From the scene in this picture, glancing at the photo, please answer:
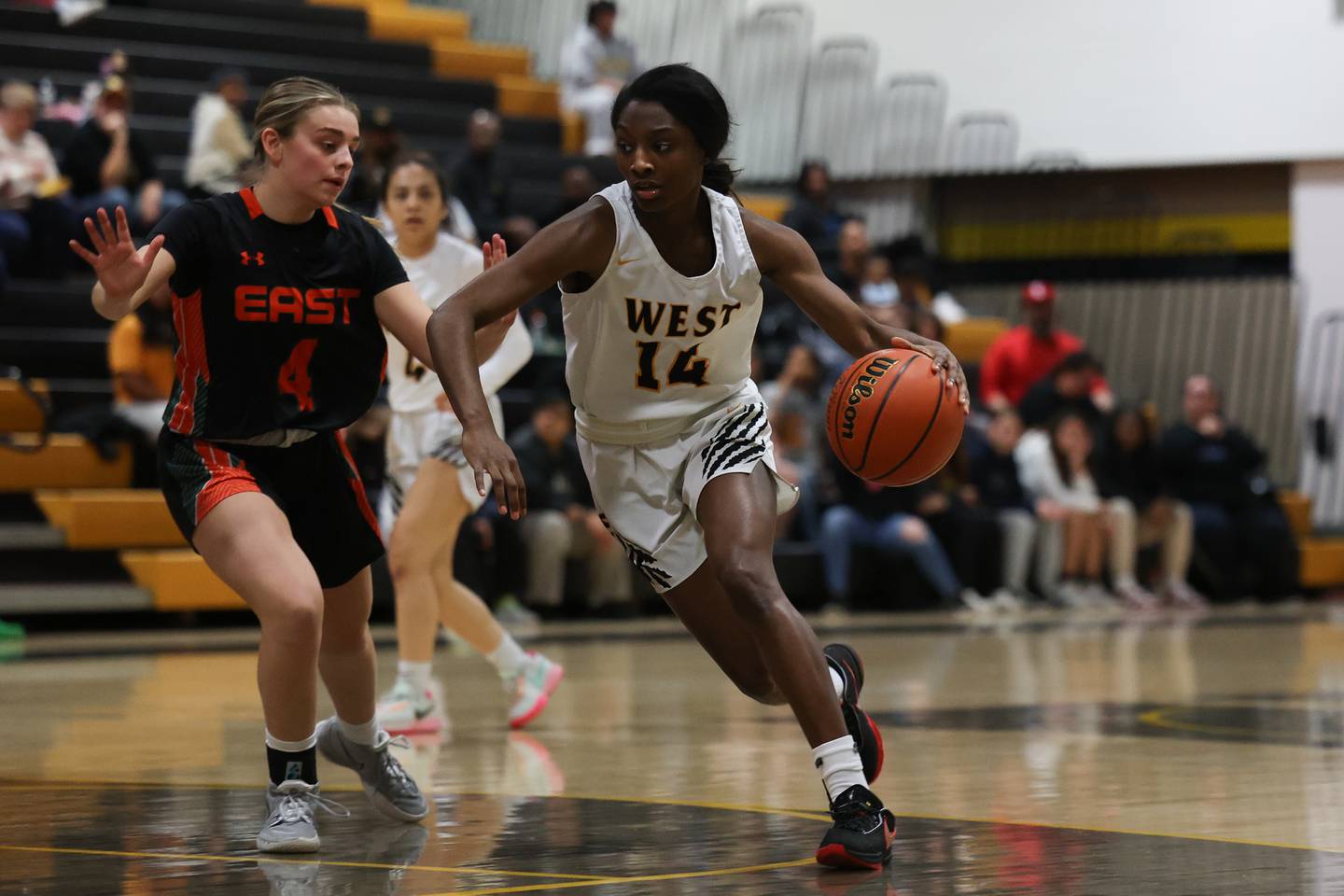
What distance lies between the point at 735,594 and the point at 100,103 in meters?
10.2

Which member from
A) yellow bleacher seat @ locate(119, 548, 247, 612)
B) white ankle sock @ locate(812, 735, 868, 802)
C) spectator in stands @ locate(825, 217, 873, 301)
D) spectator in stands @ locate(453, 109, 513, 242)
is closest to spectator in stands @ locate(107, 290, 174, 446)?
yellow bleacher seat @ locate(119, 548, 247, 612)

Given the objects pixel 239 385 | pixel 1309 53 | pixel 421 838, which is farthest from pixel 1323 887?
pixel 1309 53

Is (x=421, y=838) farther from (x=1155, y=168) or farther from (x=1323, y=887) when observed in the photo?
(x=1155, y=168)

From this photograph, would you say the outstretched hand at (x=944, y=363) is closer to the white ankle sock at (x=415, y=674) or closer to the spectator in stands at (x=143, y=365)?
the white ankle sock at (x=415, y=674)

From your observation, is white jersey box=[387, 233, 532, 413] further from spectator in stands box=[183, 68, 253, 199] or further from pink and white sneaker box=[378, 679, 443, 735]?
spectator in stands box=[183, 68, 253, 199]

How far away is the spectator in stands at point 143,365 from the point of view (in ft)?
40.0

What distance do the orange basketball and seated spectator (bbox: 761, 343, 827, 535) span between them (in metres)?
9.05

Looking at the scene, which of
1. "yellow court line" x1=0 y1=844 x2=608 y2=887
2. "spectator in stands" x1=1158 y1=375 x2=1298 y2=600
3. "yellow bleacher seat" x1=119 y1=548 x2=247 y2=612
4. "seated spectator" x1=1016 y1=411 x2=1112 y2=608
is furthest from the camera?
"spectator in stands" x1=1158 y1=375 x2=1298 y2=600

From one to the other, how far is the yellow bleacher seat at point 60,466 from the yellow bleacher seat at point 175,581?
56 centimetres

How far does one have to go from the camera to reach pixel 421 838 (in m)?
4.70

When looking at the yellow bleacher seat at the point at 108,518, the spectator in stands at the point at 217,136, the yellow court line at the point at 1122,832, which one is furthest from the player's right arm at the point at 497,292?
the spectator in stands at the point at 217,136

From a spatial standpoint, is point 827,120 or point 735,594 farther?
point 827,120

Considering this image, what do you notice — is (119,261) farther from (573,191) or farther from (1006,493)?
(1006,493)

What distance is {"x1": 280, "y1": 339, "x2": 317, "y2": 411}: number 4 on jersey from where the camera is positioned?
475cm
